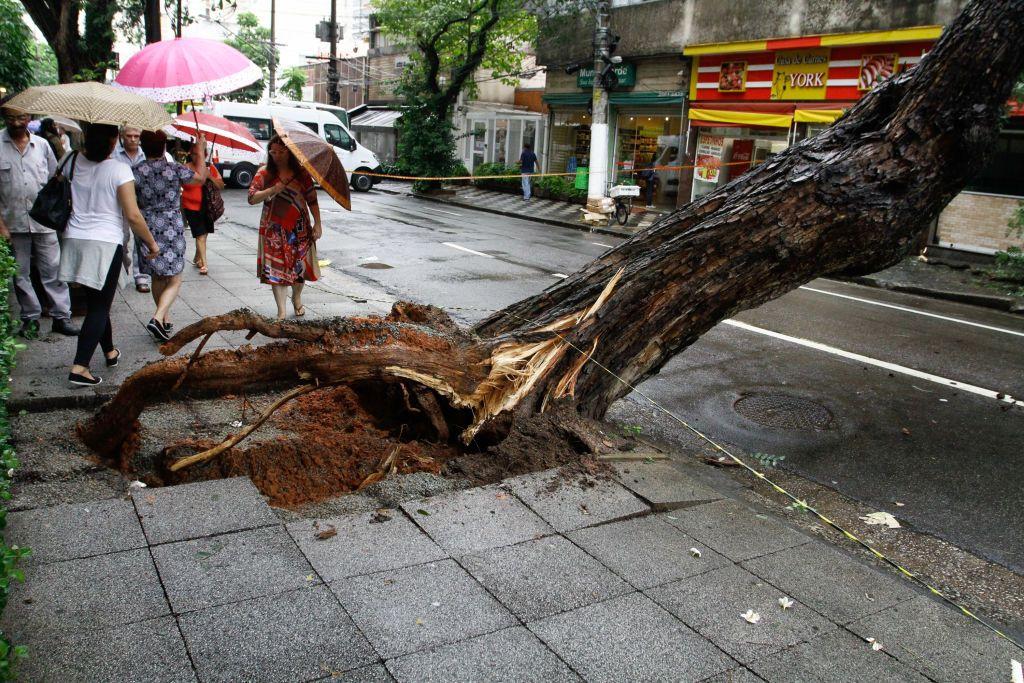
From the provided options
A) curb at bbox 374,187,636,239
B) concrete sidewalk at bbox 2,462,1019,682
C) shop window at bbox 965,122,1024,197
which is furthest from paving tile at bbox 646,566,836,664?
shop window at bbox 965,122,1024,197

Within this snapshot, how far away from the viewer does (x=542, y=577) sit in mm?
3324

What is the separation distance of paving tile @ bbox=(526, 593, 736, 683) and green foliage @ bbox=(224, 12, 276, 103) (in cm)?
4058

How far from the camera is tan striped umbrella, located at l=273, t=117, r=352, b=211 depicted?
6.43m

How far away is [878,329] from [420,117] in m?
21.6

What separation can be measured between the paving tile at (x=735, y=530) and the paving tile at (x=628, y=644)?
711 millimetres

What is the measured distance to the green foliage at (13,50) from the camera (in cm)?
1014

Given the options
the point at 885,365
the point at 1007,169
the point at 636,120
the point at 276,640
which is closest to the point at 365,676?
the point at 276,640

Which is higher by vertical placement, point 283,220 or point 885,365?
point 283,220

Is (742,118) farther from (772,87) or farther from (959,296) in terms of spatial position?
(959,296)

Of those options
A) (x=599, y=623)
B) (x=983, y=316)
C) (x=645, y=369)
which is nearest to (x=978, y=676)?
(x=599, y=623)

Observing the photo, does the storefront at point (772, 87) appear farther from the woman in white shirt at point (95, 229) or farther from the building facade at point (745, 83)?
the woman in white shirt at point (95, 229)

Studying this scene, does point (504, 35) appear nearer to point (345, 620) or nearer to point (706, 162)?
point (706, 162)

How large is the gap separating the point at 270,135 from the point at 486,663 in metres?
25.3

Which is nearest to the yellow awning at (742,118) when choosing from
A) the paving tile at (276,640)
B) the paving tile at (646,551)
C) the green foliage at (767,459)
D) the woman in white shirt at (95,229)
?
the green foliage at (767,459)
